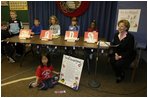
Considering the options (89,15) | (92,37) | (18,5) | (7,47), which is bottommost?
(7,47)

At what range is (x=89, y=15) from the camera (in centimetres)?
407

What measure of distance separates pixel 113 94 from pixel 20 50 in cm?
258

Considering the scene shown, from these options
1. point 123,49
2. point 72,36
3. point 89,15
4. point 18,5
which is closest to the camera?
point 123,49

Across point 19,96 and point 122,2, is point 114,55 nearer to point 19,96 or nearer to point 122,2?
point 122,2

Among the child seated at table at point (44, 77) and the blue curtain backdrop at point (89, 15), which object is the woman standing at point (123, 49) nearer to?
the child seated at table at point (44, 77)

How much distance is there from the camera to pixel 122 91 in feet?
7.72

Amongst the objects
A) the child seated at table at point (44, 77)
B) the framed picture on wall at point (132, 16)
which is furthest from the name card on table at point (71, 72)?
the framed picture on wall at point (132, 16)

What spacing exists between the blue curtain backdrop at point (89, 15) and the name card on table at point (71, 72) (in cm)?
188

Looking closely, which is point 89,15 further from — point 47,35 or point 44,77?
point 44,77

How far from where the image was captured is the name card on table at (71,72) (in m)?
2.28

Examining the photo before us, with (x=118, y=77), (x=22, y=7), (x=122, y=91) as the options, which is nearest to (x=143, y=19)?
(x=118, y=77)

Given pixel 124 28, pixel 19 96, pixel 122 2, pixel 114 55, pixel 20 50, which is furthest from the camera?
pixel 20 50

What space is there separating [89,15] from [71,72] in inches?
84.0

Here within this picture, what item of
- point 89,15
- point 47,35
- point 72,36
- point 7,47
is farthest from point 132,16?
point 7,47
